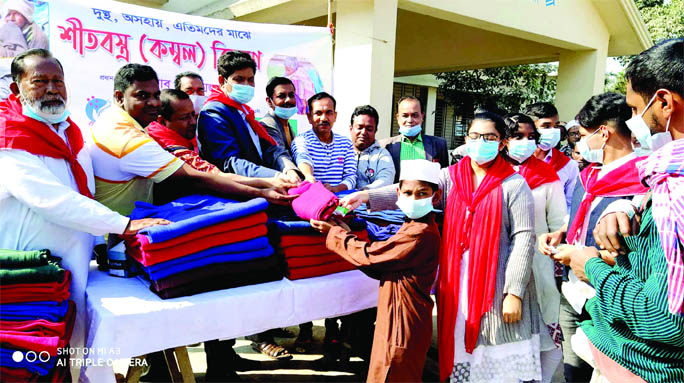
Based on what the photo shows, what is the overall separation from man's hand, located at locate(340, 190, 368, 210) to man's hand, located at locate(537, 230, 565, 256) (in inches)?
37.2

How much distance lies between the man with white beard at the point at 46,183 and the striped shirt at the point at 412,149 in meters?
2.26

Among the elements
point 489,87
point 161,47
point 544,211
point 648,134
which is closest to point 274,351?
point 544,211

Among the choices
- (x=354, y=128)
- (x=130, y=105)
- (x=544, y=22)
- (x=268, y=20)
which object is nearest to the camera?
(x=130, y=105)

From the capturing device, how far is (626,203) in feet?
6.25

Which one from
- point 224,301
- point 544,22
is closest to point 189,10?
point 544,22

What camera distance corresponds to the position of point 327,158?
2967 millimetres

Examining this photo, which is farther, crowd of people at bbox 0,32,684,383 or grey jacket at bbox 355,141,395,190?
grey jacket at bbox 355,141,395,190

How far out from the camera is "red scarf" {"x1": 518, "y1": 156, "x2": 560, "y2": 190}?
2656 millimetres

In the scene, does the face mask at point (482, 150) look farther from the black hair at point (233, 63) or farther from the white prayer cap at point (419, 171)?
the black hair at point (233, 63)

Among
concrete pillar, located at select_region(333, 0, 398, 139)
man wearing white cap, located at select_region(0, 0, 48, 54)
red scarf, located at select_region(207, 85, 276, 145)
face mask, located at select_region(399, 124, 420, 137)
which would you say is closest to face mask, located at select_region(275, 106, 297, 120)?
red scarf, located at select_region(207, 85, 276, 145)

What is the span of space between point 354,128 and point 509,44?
765 cm

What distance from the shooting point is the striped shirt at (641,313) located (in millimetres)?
1229

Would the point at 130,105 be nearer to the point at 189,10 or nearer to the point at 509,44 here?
the point at 189,10

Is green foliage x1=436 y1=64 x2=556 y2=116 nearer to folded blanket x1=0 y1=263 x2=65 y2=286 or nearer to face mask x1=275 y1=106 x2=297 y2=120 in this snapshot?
face mask x1=275 y1=106 x2=297 y2=120
